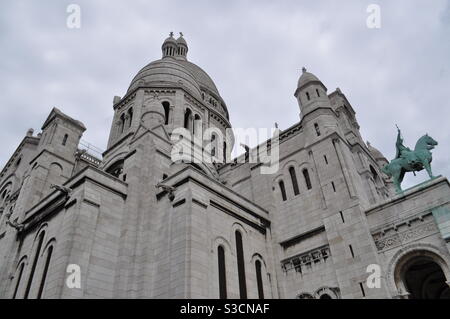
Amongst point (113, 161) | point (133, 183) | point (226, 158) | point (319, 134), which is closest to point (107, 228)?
point (133, 183)

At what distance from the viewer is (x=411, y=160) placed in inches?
835

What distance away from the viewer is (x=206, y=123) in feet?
117

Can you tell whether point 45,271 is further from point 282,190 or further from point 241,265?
point 282,190

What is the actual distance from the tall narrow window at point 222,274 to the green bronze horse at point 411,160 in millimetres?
10321

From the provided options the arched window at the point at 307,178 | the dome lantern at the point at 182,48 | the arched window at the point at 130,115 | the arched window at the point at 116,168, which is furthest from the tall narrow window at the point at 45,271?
the dome lantern at the point at 182,48

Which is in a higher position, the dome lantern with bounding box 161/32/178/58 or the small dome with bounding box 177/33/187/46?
the small dome with bounding box 177/33/187/46

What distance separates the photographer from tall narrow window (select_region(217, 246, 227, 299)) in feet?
58.9

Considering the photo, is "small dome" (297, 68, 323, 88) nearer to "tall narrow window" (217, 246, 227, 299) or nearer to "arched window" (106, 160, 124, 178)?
"arched window" (106, 160, 124, 178)

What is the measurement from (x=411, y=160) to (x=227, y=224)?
36.2ft

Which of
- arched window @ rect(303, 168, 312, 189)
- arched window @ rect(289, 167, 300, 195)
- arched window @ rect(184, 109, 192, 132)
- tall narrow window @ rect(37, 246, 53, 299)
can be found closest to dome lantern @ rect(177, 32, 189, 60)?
arched window @ rect(184, 109, 192, 132)

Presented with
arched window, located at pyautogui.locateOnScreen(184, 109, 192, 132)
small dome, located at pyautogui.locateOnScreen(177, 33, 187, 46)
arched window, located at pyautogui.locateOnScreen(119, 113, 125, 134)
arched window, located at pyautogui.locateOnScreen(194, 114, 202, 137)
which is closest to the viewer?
arched window, located at pyautogui.locateOnScreen(119, 113, 125, 134)

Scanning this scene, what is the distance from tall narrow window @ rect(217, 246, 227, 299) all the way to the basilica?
2.2 inches
